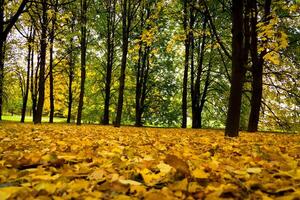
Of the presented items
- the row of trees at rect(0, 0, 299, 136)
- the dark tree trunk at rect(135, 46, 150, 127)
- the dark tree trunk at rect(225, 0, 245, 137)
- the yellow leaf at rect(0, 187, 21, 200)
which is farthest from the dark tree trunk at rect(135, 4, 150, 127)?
the yellow leaf at rect(0, 187, 21, 200)

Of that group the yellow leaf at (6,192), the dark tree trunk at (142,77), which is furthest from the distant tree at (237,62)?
the dark tree trunk at (142,77)

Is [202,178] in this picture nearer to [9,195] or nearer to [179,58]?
[9,195]

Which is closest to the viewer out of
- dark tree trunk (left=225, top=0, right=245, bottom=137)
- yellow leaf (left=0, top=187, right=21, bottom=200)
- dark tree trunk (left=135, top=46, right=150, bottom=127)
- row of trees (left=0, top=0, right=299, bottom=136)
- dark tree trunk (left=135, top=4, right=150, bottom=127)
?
yellow leaf (left=0, top=187, right=21, bottom=200)

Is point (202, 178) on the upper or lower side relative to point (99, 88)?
lower

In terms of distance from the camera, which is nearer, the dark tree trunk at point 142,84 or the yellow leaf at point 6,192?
the yellow leaf at point 6,192

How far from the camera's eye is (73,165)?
3229 millimetres

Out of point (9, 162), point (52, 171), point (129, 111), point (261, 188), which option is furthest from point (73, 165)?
point (129, 111)

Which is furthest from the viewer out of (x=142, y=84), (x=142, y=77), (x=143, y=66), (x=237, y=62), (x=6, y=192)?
(x=142, y=84)

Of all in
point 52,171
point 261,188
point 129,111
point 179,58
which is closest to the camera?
point 261,188

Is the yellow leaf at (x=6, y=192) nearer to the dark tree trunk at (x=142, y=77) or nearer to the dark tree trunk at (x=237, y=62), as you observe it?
the dark tree trunk at (x=237, y=62)

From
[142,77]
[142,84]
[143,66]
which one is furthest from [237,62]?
[142,84]

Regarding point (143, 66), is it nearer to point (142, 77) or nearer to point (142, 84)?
point (142, 77)

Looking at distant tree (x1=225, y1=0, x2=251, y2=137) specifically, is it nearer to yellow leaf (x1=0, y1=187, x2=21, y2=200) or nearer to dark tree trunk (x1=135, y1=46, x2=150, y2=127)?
yellow leaf (x1=0, y1=187, x2=21, y2=200)

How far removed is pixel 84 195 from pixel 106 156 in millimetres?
1830
